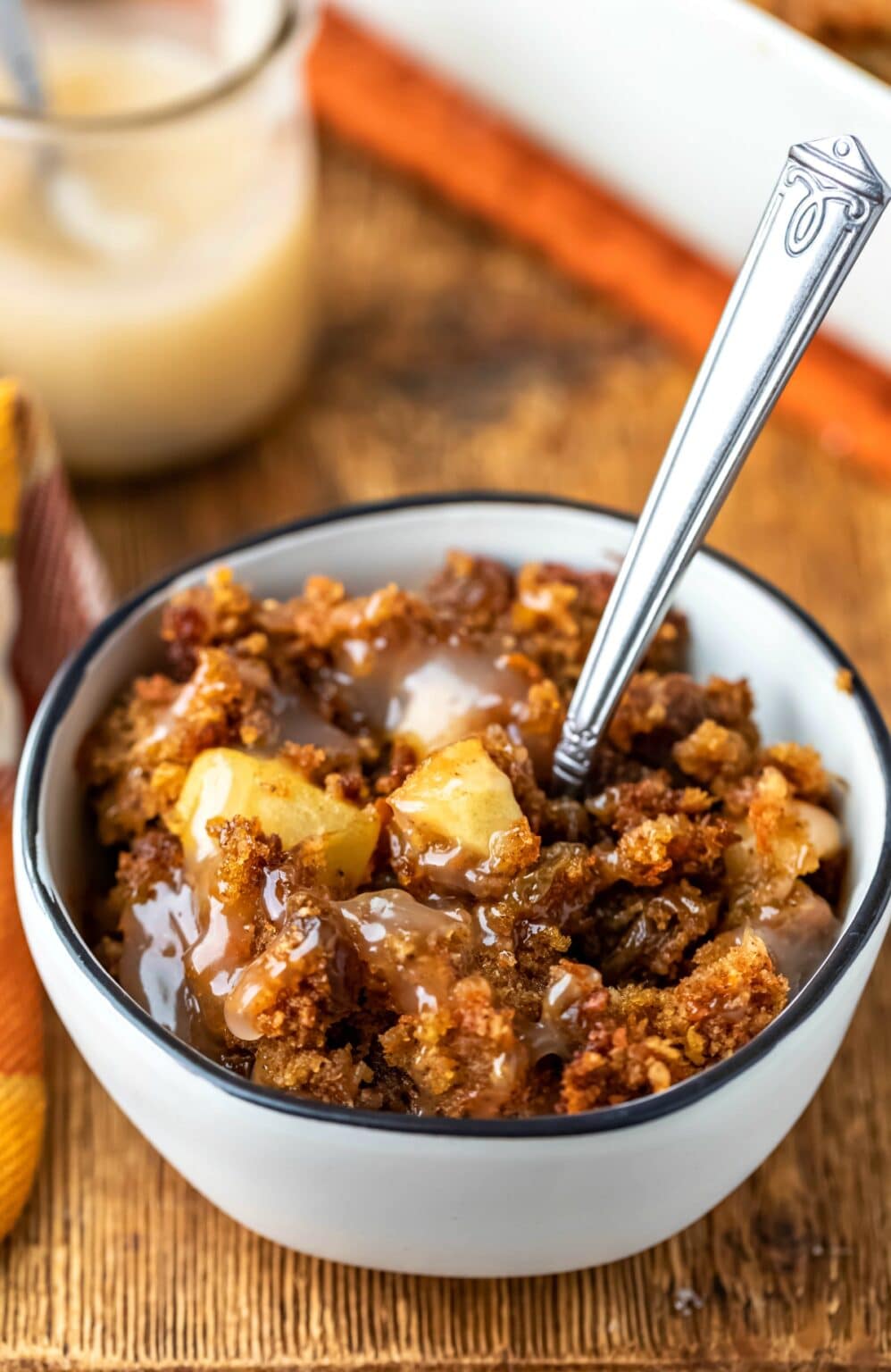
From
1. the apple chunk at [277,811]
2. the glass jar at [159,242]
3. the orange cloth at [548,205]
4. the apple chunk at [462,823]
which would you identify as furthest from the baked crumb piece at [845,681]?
the glass jar at [159,242]

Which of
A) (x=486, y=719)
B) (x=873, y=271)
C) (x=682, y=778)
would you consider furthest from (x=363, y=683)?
(x=873, y=271)

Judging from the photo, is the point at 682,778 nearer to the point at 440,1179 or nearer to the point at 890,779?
the point at 890,779

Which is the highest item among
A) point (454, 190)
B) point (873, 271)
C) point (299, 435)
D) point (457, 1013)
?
point (873, 271)

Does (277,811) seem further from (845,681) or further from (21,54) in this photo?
(21,54)

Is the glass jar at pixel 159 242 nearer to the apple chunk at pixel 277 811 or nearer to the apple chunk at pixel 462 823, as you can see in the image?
the apple chunk at pixel 277 811

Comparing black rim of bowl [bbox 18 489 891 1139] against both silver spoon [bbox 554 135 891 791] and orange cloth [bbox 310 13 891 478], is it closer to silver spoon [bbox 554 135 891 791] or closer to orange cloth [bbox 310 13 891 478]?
silver spoon [bbox 554 135 891 791]
